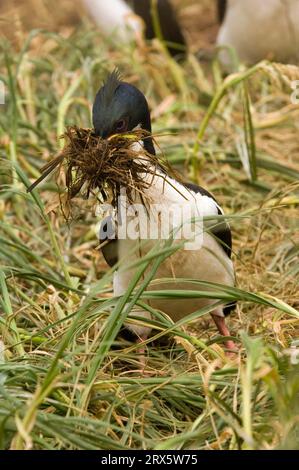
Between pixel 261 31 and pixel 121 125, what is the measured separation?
12.1 ft

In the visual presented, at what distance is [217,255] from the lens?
325 centimetres

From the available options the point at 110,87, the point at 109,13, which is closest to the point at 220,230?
the point at 110,87

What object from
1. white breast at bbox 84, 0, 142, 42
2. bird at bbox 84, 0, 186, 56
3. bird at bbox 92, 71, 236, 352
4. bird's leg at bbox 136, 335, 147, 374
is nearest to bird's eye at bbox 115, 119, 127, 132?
bird at bbox 92, 71, 236, 352

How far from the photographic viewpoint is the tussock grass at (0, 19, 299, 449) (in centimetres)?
258

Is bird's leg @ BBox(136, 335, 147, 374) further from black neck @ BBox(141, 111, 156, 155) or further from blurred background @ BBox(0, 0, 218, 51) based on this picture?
blurred background @ BBox(0, 0, 218, 51)

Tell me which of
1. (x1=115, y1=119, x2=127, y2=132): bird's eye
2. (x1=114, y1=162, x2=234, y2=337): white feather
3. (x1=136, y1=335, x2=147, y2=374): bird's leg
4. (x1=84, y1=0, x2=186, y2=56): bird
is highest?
(x1=115, y1=119, x2=127, y2=132): bird's eye

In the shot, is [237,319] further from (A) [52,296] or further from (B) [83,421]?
(B) [83,421]

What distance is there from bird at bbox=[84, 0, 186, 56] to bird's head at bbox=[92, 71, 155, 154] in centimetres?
380

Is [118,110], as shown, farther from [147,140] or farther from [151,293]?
[151,293]

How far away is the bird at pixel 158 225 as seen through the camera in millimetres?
3145

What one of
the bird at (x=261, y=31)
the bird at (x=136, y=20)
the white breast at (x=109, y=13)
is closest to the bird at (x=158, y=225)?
the bird at (x=261, y=31)

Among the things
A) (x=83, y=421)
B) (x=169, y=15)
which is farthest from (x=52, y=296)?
(x=169, y=15)

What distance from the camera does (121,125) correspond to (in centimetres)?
316

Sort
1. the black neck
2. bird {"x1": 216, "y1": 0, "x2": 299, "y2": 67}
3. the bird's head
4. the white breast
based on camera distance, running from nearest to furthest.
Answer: the bird's head, the black neck, bird {"x1": 216, "y1": 0, "x2": 299, "y2": 67}, the white breast
